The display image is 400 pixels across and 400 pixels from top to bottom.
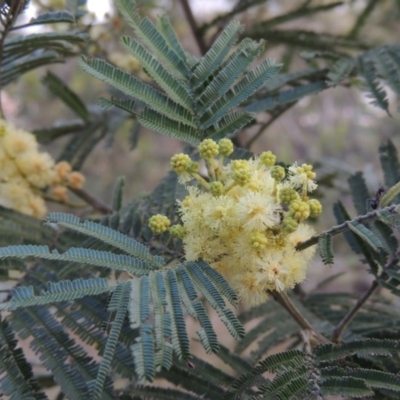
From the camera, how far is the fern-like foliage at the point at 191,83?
793mm

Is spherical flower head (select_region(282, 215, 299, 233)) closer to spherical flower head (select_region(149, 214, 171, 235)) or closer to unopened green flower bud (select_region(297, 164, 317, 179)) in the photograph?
unopened green flower bud (select_region(297, 164, 317, 179))

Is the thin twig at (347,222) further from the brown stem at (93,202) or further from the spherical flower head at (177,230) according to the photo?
the brown stem at (93,202)

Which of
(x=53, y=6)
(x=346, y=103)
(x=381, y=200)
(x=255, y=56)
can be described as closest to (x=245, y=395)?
(x=381, y=200)

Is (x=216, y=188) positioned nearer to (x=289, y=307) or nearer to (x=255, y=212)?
(x=255, y=212)

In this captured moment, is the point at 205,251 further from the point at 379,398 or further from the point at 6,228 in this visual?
the point at 6,228

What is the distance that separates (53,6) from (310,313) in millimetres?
1289

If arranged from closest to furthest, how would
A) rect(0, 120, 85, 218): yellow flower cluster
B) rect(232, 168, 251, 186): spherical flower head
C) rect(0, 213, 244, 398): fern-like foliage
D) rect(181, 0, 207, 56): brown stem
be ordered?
rect(0, 213, 244, 398): fern-like foliage
rect(232, 168, 251, 186): spherical flower head
rect(0, 120, 85, 218): yellow flower cluster
rect(181, 0, 207, 56): brown stem

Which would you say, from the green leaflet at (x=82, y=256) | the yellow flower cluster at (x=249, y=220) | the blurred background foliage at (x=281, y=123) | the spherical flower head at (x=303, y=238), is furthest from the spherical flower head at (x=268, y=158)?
the blurred background foliage at (x=281, y=123)

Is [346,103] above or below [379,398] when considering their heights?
above

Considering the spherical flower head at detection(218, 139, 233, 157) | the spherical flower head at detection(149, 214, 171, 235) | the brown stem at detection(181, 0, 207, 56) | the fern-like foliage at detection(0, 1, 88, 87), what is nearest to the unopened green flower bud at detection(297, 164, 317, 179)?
the spherical flower head at detection(218, 139, 233, 157)

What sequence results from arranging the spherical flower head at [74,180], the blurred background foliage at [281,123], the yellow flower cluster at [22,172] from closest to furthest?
the yellow flower cluster at [22,172] → the spherical flower head at [74,180] → the blurred background foliage at [281,123]

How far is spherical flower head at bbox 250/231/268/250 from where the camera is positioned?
67 centimetres

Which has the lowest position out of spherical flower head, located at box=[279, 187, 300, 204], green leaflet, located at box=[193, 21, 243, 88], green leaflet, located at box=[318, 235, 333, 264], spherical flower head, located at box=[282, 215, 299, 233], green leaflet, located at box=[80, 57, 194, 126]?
green leaflet, located at box=[318, 235, 333, 264]

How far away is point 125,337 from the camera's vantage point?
32.9 inches
